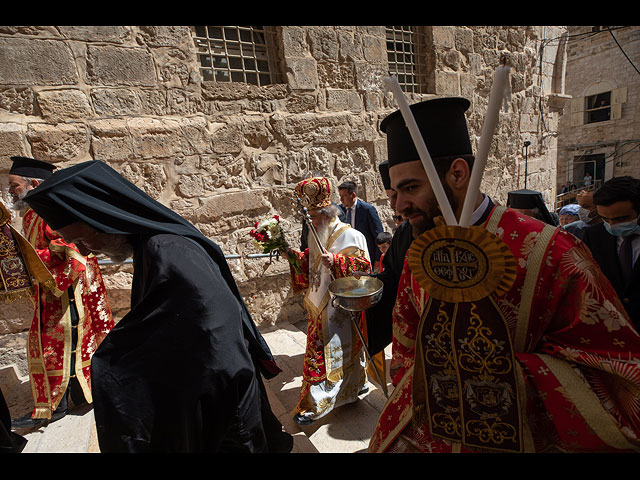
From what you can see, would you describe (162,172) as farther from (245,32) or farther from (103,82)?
(245,32)

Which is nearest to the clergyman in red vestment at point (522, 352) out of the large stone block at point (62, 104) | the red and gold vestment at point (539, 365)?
the red and gold vestment at point (539, 365)

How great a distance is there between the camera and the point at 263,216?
15.9 feet

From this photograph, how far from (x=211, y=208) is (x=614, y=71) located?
2339 cm

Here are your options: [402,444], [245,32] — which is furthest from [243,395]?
[245,32]

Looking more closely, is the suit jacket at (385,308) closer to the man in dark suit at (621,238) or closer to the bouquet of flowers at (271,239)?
the bouquet of flowers at (271,239)

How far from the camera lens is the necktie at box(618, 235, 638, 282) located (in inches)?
102

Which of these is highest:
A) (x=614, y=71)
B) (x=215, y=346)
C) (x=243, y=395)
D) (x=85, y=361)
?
(x=614, y=71)

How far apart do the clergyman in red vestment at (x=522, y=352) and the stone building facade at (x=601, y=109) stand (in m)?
21.3

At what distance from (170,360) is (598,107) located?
25.4 metres

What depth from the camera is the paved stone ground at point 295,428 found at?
2.82 m

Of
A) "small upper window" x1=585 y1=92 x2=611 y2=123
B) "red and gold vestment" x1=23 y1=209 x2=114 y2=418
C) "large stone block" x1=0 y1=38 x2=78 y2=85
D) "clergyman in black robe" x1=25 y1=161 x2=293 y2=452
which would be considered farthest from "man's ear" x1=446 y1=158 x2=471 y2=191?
"small upper window" x1=585 y1=92 x2=611 y2=123

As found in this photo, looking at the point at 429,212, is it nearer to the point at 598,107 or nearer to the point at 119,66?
the point at 119,66

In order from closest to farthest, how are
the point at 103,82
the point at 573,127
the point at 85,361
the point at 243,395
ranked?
the point at 243,395, the point at 85,361, the point at 103,82, the point at 573,127

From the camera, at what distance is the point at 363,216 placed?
477cm
